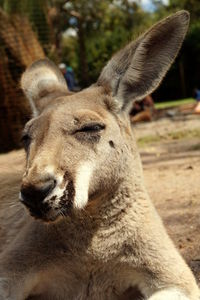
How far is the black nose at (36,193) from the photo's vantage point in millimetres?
2643

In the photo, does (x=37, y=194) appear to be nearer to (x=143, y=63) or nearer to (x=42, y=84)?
(x=143, y=63)

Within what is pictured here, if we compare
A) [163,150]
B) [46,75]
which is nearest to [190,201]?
[46,75]

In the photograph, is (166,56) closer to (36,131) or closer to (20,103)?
(36,131)

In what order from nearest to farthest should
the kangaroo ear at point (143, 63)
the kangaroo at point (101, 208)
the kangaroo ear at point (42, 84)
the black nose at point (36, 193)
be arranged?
1. the black nose at point (36, 193)
2. the kangaroo at point (101, 208)
3. the kangaroo ear at point (143, 63)
4. the kangaroo ear at point (42, 84)

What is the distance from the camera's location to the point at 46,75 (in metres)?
4.20

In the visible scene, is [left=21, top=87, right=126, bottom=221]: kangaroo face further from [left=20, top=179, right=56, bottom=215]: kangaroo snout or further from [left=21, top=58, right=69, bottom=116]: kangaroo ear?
[left=21, top=58, right=69, bottom=116]: kangaroo ear

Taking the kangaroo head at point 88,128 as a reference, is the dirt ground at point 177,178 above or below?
below

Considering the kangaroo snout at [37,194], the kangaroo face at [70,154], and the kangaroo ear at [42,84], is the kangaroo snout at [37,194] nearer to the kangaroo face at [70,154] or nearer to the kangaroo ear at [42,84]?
the kangaroo face at [70,154]

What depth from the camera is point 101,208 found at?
325 centimetres

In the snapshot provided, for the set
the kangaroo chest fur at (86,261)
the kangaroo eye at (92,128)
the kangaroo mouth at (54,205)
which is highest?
the kangaroo eye at (92,128)

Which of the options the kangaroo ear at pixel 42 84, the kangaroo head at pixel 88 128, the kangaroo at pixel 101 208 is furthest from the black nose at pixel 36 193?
the kangaroo ear at pixel 42 84

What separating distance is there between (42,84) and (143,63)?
0.82 metres

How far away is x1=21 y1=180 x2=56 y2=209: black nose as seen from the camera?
264cm

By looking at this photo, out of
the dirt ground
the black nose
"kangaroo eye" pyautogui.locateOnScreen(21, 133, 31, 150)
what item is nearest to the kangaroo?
"kangaroo eye" pyautogui.locateOnScreen(21, 133, 31, 150)
